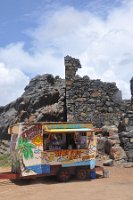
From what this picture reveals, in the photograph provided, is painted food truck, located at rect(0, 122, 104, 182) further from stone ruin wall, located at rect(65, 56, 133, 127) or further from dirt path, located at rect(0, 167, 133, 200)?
stone ruin wall, located at rect(65, 56, 133, 127)

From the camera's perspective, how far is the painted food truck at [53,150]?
13.3 m

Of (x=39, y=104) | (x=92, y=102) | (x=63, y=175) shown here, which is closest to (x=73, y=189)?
(x=63, y=175)

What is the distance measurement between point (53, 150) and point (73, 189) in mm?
2035

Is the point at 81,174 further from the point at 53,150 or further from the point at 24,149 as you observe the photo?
the point at 24,149

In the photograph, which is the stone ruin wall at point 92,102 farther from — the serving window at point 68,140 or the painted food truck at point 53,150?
the painted food truck at point 53,150

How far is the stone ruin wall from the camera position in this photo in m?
21.9

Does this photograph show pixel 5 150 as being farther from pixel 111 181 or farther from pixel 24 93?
pixel 111 181

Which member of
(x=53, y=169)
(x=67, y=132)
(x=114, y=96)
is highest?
(x=114, y=96)

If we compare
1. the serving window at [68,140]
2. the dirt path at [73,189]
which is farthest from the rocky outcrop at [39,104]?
the dirt path at [73,189]

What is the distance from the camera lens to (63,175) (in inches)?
537

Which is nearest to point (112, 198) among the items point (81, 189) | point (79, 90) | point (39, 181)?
point (81, 189)

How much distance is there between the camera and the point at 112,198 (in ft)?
35.0

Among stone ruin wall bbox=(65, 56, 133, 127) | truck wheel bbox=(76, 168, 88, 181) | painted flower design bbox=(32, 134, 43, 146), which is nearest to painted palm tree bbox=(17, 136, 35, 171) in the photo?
painted flower design bbox=(32, 134, 43, 146)

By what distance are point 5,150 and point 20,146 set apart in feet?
30.4
